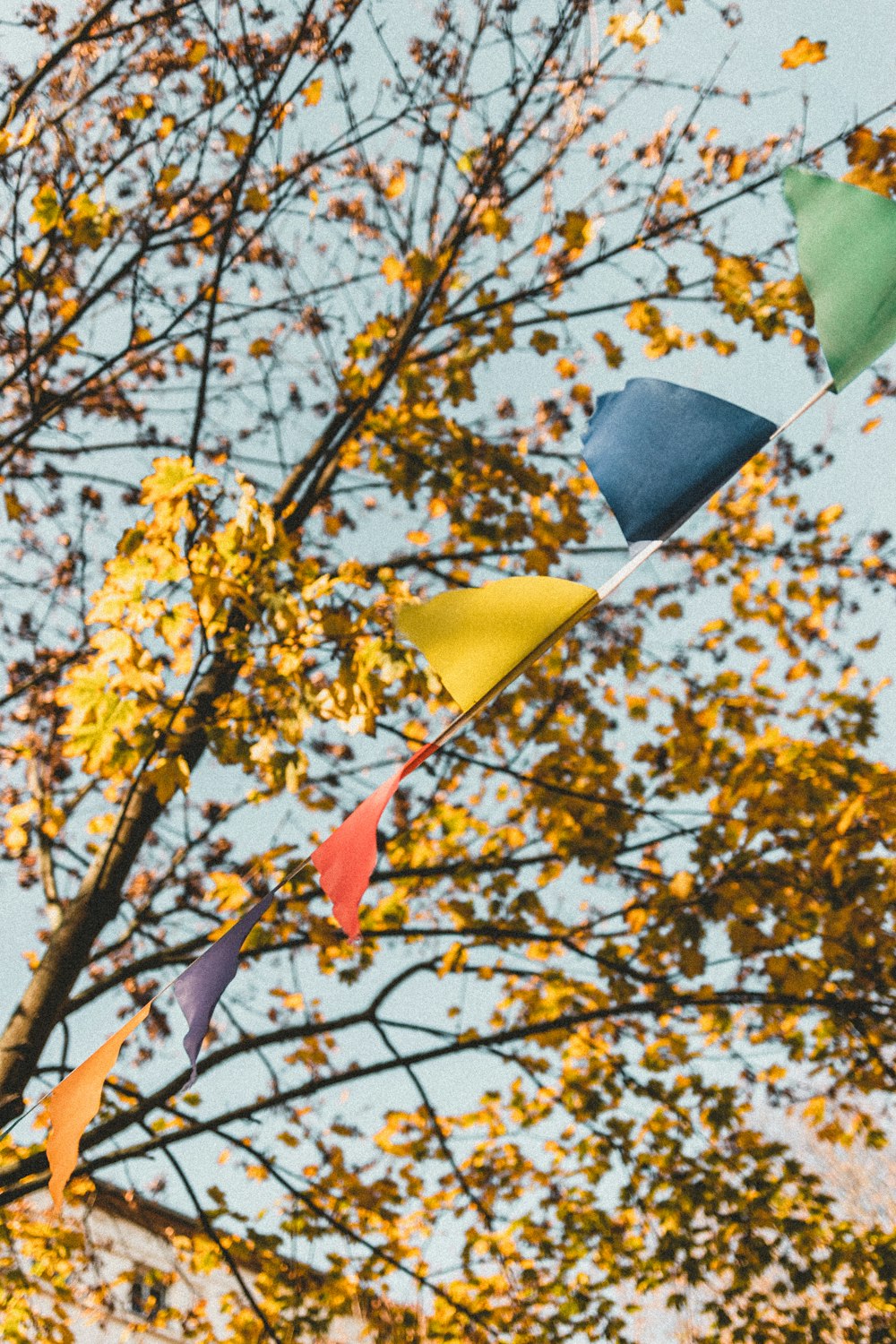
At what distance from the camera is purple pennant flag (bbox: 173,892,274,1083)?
5.35 feet

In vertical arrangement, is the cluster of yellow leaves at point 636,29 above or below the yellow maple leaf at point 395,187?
below

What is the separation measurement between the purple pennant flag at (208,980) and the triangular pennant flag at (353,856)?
0.41 ft

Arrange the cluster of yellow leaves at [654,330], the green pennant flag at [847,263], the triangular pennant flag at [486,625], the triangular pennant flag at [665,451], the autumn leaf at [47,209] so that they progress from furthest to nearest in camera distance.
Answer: the cluster of yellow leaves at [654,330], the autumn leaf at [47,209], the green pennant flag at [847,263], the triangular pennant flag at [665,451], the triangular pennant flag at [486,625]

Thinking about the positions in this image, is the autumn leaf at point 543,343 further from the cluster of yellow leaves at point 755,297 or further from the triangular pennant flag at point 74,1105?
the triangular pennant flag at point 74,1105

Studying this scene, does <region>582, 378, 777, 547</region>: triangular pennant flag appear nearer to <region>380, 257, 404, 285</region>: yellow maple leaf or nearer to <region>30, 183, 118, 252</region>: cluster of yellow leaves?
<region>30, 183, 118, 252</region>: cluster of yellow leaves

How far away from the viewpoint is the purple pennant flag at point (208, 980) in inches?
64.2

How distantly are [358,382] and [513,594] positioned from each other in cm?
316

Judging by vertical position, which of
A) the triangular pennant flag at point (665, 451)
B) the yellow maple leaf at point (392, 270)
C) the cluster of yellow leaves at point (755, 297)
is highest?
the yellow maple leaf at point (392, 270)

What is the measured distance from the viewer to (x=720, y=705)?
459 centimetres

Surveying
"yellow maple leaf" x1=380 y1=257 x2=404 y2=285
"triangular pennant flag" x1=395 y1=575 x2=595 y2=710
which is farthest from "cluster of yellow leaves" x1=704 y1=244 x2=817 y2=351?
"triangular pennant flag" x1=395 y1=575 x2=595 y2=710

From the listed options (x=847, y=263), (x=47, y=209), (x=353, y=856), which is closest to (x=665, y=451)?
(x=847, y=263)

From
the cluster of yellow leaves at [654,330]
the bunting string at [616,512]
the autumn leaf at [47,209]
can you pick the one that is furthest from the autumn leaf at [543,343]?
the bunting string at [616,512]

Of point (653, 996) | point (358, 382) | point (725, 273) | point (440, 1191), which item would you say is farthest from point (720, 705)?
point (440, 1191)

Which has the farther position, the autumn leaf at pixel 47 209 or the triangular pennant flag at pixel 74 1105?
the autumn leaf at pixel 47 209
